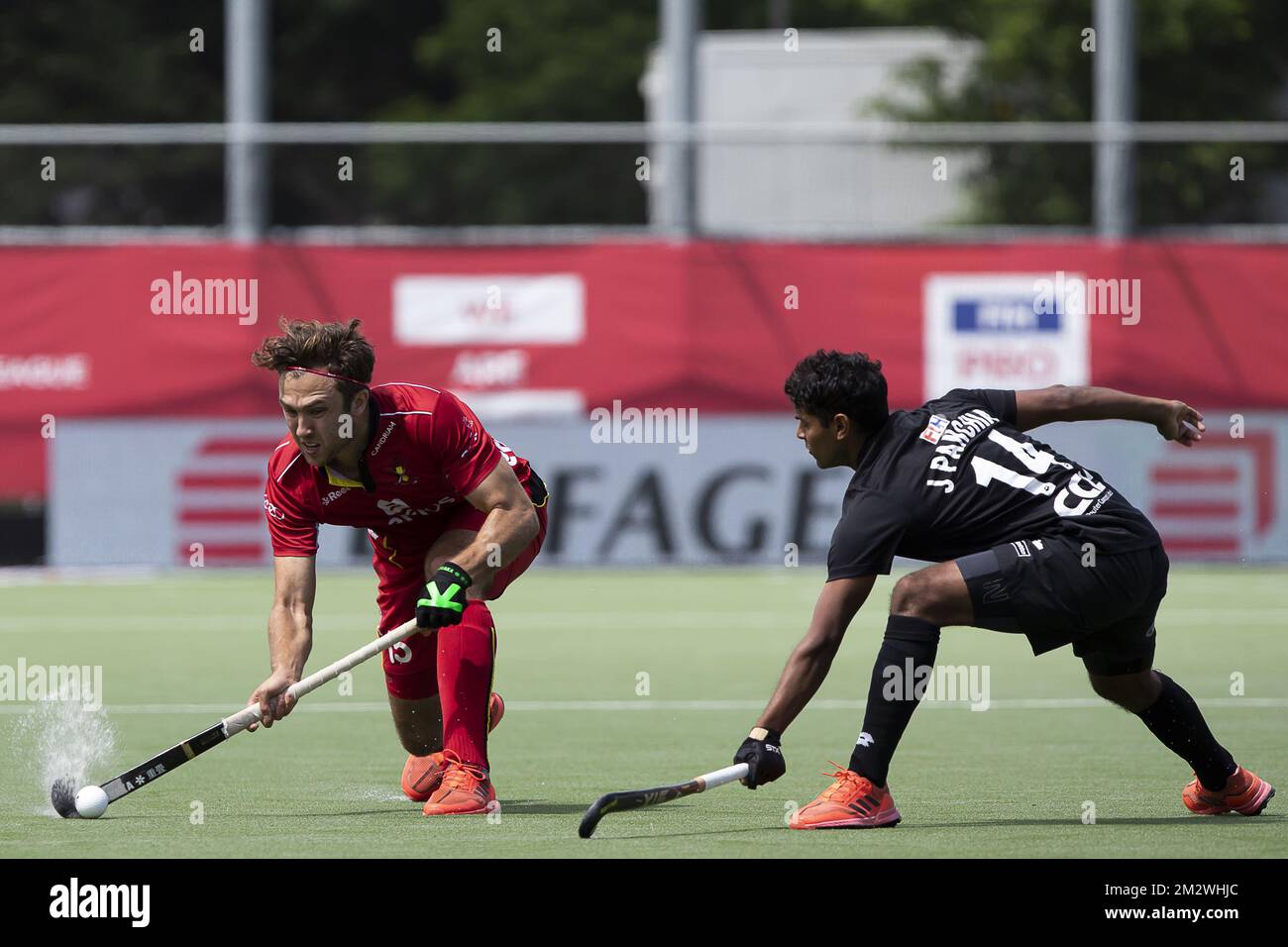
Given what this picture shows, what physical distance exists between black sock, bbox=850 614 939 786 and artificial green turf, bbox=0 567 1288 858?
22 cm

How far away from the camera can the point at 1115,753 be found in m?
8.30

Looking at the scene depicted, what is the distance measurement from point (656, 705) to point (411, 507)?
3202 millimetres

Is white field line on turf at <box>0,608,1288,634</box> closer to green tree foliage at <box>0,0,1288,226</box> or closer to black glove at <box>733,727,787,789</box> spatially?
green tree foliage at <box>0,0,1288,226</box>

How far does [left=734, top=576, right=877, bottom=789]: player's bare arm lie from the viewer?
6309 mm

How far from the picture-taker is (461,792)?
6.73 m

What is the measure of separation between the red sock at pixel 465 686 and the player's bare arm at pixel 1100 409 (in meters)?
1.86

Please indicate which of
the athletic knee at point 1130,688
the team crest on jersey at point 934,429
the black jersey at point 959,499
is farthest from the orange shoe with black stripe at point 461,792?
the athletic knee at point 1130,688

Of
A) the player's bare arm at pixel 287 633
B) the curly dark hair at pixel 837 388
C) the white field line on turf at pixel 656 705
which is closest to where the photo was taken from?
the curly dark hair at pixel 837 388

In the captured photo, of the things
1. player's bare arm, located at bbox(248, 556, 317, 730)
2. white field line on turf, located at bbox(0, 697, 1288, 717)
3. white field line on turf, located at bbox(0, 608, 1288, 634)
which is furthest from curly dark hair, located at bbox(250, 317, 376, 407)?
white field line on turf, located at bbox(0, 608, 1288, 634)

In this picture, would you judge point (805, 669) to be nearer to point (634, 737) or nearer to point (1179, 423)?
point (1179, 423)

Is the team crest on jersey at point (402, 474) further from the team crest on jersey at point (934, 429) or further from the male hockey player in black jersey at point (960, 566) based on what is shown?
the team crest on jersey at point (934, 429)

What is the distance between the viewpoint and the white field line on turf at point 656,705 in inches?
387

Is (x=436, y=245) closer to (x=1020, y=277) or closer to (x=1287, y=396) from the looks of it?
(x=1020, y=277)
